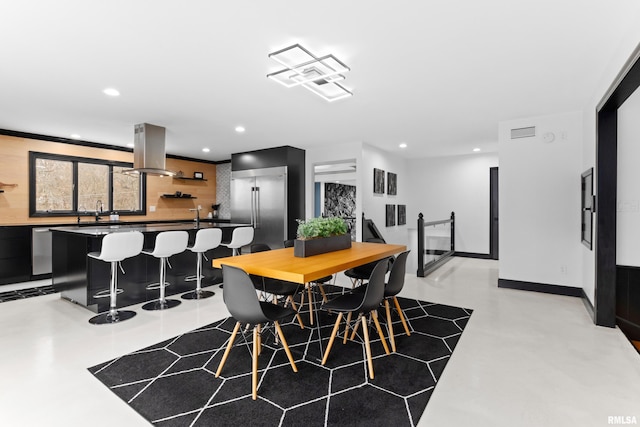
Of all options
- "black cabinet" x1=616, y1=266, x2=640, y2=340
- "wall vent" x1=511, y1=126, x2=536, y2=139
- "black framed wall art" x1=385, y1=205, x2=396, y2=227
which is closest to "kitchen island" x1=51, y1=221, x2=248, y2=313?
"black framed wall art" x1=385, y1=205, x2=396, y2=227

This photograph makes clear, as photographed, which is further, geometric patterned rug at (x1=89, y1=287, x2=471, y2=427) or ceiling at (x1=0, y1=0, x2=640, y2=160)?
ceiling at (x1=0, y1=0, x2=640, y2=160)

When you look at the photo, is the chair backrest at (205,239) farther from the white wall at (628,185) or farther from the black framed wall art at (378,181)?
the white wall at (628,185)

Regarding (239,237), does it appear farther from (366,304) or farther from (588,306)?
(588,306)

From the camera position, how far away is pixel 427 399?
206 cm

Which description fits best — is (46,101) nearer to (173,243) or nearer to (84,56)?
(84,56)

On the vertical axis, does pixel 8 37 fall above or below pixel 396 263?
above

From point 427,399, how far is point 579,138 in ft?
13.5

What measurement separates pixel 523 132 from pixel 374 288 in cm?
370

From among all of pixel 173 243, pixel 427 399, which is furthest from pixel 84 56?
pixel 427 399

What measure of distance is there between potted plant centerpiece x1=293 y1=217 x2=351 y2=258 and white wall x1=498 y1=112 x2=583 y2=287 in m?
2.82

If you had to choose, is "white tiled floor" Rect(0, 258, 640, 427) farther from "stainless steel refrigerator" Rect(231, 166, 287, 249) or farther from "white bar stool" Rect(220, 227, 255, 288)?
"stainless steel refrigerator" Rect(231, 166, 287, 249)

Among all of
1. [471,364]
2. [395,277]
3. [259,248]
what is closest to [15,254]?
[259,248]

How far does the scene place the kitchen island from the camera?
12.5 feet

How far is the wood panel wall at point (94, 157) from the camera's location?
5.21 metres
